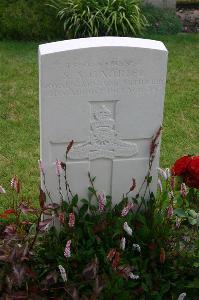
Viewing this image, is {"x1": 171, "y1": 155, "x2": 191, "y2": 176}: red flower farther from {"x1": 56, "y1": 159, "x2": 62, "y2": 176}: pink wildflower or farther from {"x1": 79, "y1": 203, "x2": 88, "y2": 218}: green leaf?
{"x1": 56, "y1": 159, "x2": 62, "y2": 176}: pink wildflower

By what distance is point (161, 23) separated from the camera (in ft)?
31.0

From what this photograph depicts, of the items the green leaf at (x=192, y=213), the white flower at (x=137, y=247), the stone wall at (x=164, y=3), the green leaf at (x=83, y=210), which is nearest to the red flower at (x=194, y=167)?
the green leaf at (x=192, y=213)

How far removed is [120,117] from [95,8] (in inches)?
204

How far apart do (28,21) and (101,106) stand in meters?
5.28

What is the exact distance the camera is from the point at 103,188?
4043 millimetres

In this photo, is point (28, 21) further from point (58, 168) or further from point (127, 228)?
point (127, 228)

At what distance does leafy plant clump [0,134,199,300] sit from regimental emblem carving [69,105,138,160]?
0.13 m

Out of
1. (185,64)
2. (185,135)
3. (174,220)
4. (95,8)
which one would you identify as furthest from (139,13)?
(174,220)

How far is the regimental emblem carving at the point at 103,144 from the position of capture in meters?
3.76

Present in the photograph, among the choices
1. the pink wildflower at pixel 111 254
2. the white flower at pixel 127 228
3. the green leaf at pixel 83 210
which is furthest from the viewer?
the green leaf at pixel 83 210

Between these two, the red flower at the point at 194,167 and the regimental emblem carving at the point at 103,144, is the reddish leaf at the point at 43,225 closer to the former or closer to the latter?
the regimental emblem carving at the point at 103,144

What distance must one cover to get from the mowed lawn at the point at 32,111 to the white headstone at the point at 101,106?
117 centimetres

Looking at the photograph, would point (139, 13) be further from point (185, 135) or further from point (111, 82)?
point (111, 82)

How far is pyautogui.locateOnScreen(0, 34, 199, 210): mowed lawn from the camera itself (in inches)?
217
